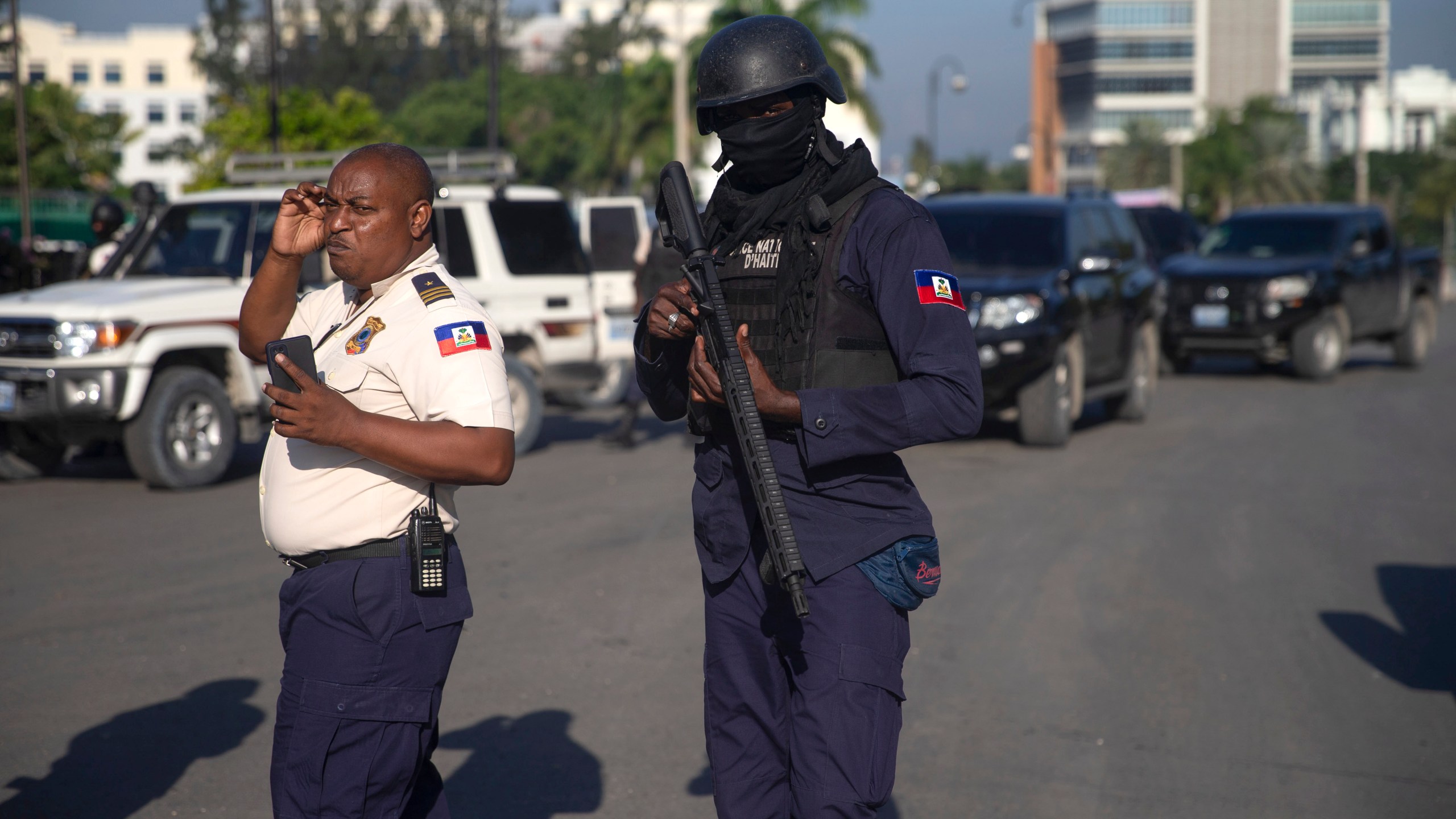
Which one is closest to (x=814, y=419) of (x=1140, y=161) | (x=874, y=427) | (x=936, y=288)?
(x=874, y=427)

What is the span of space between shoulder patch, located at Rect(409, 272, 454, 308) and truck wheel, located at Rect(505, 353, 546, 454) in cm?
774

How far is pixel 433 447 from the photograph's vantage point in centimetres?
256

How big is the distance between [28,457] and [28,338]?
150 centimetres

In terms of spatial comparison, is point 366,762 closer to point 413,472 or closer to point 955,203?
point 413,472

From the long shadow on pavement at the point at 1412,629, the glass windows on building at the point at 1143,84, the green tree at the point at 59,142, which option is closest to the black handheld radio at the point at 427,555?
the long shadow on pavement at the point at 1412,629

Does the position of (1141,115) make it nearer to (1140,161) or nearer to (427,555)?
(1140,161)

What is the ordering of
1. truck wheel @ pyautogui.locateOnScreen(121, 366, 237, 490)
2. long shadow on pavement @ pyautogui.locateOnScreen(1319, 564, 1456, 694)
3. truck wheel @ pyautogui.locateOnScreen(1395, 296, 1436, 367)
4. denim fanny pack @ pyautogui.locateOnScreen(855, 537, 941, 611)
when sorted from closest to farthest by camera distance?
1. denim fanny pack @ pyautogui.locateOnScreen(855, 537, 941, 611)
2. long shadow on pavement @ pyautogui.locateOnScreen(1319, 564, 1456, 694)
3. truck wheel @ pyautogui.locateOnScreen(121, 366, 237, 490)
4. truck wheel @ pyautogui.locateOnScreen(1395, 296, 1436, 367)

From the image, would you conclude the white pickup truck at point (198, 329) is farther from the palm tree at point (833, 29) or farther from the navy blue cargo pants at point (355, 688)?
the palm tree at point (833, 29)

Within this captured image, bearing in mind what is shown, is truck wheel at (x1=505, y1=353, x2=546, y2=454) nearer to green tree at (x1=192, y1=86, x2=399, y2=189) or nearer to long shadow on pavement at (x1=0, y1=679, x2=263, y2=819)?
long shadow on pavement at (x1=0, y1=679, x2=263, y2=819)

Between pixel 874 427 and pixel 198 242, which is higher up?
pixel 198 242

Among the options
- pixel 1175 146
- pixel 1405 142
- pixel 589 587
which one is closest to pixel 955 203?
pixel 589 587

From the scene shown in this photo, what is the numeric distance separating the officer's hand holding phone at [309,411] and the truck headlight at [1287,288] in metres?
15.0

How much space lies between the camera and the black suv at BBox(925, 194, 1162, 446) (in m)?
10.6

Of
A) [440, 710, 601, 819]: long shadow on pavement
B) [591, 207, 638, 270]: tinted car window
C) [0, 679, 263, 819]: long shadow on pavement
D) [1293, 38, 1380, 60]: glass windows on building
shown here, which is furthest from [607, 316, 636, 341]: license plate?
[1293, 38, 1380, 60]: glass windows on building
